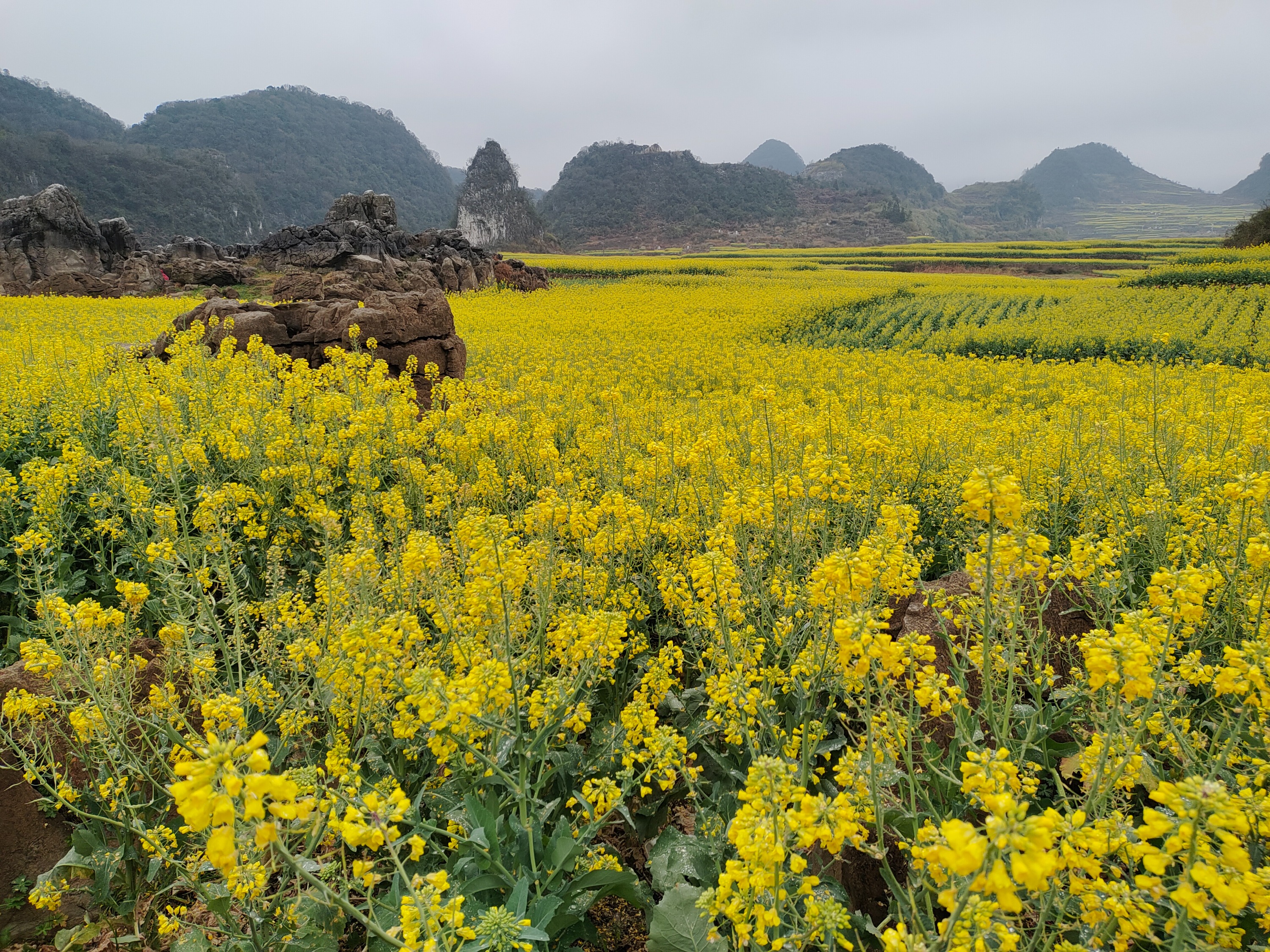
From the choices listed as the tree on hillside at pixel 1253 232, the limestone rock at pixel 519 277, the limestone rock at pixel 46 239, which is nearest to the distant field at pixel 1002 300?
the tree on hillside at pixel 1253 232

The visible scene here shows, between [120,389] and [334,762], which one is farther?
[120,389]

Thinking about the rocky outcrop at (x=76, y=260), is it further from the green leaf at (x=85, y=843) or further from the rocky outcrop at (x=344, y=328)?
the green leaf at (x=85, y=843)

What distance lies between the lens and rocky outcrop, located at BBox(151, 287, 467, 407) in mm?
10016

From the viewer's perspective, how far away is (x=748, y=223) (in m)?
113

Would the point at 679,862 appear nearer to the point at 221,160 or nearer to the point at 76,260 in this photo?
the point at 76,260

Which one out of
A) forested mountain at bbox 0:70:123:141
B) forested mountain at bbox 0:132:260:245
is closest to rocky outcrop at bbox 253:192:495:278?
forested mountain at bbox 0:132:260:245

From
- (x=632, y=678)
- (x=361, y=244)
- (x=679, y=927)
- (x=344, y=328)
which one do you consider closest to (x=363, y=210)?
(x=361, y=244)

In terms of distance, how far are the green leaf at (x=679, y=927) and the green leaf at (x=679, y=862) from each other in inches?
4.6

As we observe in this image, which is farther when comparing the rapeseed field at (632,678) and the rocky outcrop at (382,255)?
the rocky outcrop at (382,255)

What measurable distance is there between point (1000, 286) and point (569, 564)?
38246 millimetres

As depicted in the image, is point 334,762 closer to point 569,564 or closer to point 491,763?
point 491,763

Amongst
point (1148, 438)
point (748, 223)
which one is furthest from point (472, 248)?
point (748, 223)

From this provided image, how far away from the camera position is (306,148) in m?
117

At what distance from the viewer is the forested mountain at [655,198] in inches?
4469
